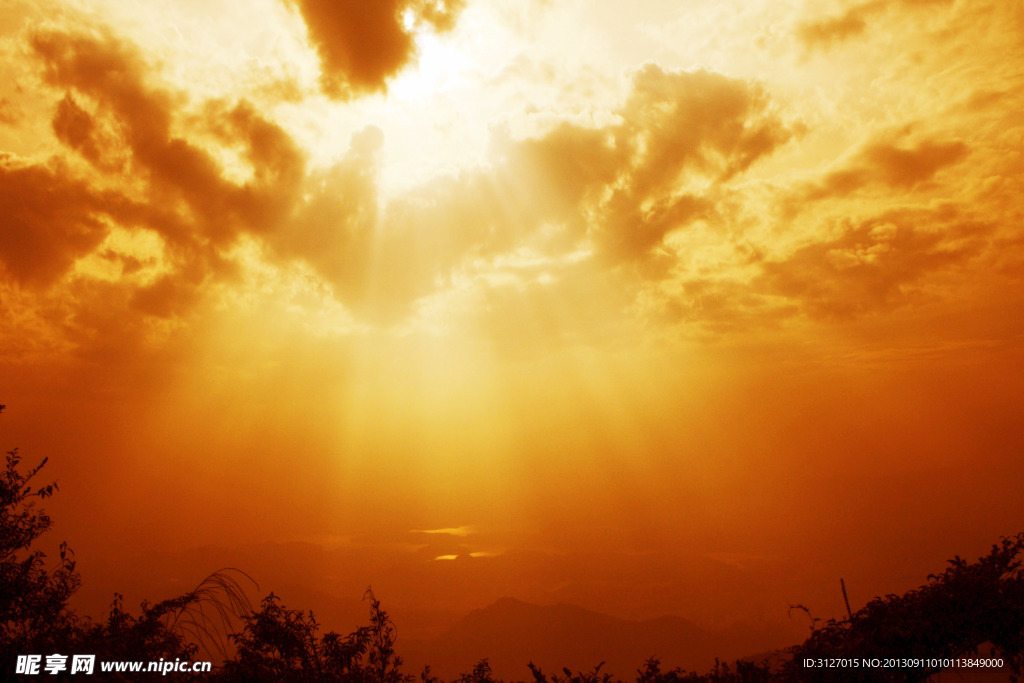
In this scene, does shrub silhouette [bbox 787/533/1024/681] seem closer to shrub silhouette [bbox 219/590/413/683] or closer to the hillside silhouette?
the hillside silhouette

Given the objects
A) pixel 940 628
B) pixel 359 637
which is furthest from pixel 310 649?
pixel 940 628

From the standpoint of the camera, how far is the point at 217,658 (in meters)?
10.9

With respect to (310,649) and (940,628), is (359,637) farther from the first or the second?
(940,628)

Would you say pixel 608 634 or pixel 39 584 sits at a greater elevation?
pixel 39 584

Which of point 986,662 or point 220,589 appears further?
point 986,662

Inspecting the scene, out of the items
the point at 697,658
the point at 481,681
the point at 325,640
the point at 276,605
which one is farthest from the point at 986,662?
the point at 697,658

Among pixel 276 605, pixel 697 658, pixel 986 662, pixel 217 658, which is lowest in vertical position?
pixel 697 658

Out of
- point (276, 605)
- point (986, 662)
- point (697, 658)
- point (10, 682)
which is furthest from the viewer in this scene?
point (697, 658)

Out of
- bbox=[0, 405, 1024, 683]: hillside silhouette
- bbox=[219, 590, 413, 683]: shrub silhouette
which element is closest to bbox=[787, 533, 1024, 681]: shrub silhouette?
bbox=[0, 405, 1024, 683]: hillside silhouette

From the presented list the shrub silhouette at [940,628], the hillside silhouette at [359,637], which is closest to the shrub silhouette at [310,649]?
the hillside silhouette at [359,637]

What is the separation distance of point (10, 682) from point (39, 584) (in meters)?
3.43

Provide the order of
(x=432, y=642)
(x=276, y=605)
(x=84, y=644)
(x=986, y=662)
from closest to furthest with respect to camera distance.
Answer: (x=84, y=644) → (x=986, y=662) → (x=276, y=605) → (x=432, y=642)

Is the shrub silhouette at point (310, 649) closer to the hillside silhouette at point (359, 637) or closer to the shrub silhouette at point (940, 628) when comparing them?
the hillside silhouette at point (359, 637)

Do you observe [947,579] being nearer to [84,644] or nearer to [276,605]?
[276,605]
